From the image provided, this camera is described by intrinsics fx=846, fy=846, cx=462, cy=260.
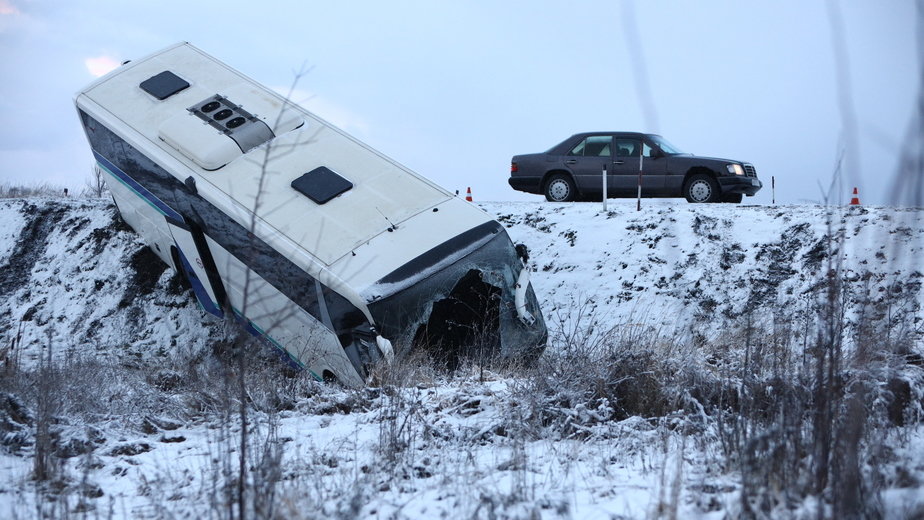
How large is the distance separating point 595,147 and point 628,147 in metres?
0.62

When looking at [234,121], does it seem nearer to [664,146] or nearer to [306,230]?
[306,230]

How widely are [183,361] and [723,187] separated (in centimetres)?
1011

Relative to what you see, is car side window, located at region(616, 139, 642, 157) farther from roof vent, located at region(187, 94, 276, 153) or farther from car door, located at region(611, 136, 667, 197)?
roof vent, located at region(187, 94, 276, 153)

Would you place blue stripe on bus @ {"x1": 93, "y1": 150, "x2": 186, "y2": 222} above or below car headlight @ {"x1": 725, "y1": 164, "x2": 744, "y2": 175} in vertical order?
below

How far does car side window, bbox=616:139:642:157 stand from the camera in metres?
15.7

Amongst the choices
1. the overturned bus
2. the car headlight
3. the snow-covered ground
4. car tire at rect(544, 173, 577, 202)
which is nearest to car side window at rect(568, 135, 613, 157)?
car tire at rect(544, 173, 577, 202)

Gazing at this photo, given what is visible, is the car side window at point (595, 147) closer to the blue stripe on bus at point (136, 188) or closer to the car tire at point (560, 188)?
the car tire at point (560, 188)

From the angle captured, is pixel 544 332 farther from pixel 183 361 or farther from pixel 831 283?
pixel 831 283

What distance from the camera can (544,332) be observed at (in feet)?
29.9

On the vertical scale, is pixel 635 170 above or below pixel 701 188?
above

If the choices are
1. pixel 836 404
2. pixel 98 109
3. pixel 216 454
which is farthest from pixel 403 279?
pixel 98 109

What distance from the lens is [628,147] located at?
15.8 m

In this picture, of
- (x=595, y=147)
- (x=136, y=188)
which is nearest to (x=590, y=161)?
(x=595, y=147)

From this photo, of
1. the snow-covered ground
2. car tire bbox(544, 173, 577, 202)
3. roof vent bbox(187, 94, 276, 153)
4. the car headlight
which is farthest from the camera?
car tire bbox(544, 173, 577, 202)
